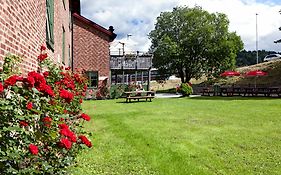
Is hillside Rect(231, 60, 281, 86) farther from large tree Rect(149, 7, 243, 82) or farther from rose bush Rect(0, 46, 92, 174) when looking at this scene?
rose bush Rect(0, 46, 92, 174)

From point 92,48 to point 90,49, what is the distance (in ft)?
0.70

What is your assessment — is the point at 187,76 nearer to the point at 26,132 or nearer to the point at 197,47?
the point at 197,47

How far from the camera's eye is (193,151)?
6926mm

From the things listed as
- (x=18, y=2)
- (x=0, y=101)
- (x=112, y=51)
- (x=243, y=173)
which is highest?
(x=112, y=51)

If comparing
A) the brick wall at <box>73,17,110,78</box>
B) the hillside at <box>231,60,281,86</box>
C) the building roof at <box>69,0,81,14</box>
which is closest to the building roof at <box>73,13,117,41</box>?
the brick wall at <box>73,17,110,78</box>

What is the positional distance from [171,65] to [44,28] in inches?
1735

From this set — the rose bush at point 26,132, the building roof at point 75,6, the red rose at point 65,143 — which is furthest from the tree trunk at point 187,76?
Result: the red rose at point 65,143

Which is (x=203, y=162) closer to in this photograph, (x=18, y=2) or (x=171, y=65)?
(x=18, y=2)

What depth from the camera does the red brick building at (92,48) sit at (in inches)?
984

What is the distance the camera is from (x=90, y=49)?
2581 centimetres

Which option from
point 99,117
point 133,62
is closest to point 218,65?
point 133,62

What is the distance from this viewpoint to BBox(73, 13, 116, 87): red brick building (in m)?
25.0

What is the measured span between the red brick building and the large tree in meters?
23.4

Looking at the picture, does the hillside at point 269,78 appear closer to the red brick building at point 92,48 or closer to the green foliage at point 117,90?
the green foliage at point 117,90
